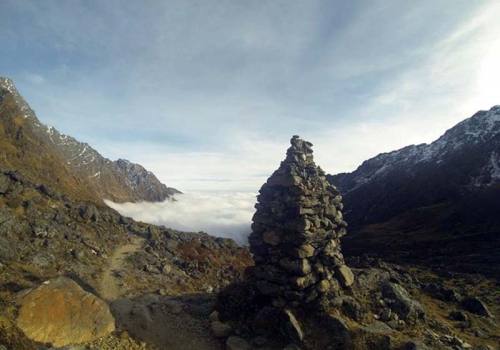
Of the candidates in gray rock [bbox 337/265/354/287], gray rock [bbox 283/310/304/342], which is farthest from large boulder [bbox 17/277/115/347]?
gray rock [bbox 337/265/354/287]

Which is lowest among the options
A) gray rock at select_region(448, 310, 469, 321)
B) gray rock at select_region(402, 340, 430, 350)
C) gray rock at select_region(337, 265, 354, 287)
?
gray rock at select_region(448, 310, 469, 321)

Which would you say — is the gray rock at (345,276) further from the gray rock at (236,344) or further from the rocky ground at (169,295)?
the gray rock at (236,344)

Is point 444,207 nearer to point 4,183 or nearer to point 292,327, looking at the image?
point 292,327

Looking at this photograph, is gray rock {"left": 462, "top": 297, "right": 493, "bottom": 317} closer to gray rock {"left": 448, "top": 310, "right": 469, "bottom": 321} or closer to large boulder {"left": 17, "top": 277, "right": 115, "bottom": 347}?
gray rock {"left": 448, "top": 310, "right": 469, "bottom": 321}

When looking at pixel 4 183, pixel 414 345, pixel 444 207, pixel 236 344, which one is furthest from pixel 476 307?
pixel 444 207

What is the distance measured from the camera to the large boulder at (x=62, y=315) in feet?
58.8

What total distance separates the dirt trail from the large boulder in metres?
12.0

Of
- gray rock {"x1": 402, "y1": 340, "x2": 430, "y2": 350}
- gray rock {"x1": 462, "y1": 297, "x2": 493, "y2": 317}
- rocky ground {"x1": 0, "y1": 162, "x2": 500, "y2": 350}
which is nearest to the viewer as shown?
gray rock {"x1": 402, "y1": 340, "x2": 430, "y2": 350}

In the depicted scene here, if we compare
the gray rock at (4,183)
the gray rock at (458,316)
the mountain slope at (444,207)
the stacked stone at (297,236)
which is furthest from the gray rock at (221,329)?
the mountain slope at (444,207)

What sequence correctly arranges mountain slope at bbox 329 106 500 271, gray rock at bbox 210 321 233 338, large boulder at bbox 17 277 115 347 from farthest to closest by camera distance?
mountain slope at bbox 329 106 500 271, gray rock at bbox 210 321 233 338, large boulder at bbox 17 277 115 347

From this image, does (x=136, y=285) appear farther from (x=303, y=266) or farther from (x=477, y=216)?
(x=477, y=216)

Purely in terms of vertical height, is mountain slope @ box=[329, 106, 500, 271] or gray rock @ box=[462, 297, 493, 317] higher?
mountain slope @ box=[329, 106, 500, 271]

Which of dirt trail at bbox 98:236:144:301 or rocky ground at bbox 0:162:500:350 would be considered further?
dirt trail at bbox 98:236:144:301

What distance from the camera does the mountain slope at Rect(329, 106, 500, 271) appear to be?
93625mm
